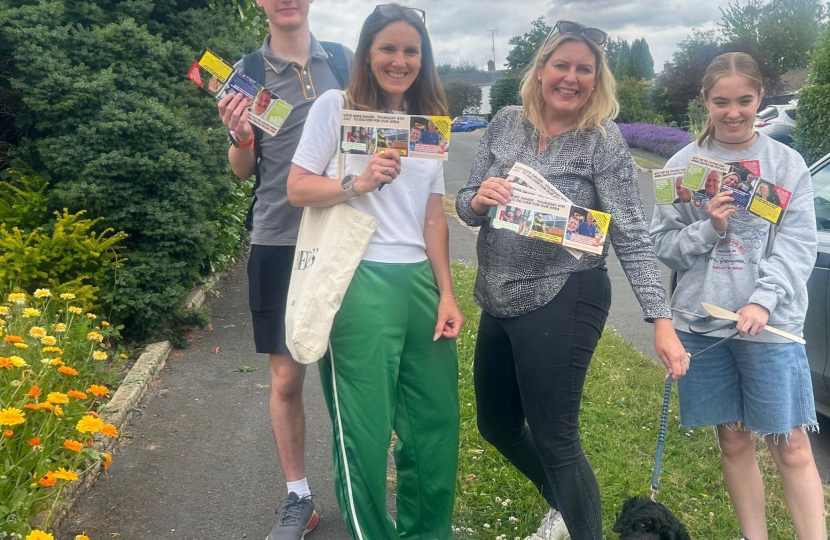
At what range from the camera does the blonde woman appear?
247 centimetres

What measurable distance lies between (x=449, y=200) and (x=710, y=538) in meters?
14.5

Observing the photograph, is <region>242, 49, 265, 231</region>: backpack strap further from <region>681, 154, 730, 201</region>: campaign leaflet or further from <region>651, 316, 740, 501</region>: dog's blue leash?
<region>651, 316, 740, 501</region>: dog's blue leash

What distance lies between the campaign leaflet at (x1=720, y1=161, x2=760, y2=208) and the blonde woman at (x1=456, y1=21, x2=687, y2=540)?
15.5 inches

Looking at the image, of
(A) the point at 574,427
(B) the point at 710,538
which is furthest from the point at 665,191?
(B) the point at 710,538

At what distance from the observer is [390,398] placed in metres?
2.53

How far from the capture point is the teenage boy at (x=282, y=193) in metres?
2.96

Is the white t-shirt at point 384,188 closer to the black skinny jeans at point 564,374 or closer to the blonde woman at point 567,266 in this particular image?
the blonde woman at point 567,266

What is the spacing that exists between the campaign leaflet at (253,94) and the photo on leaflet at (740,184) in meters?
1.63

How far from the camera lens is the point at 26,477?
2.90 metres

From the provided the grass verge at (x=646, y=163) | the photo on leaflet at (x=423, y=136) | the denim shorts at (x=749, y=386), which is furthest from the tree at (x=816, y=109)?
the photo on leaflet at (x=423, y=136)

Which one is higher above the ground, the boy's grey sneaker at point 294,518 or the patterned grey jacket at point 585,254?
the patterned grey jacket at point 585,254

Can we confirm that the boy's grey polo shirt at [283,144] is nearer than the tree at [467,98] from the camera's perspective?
Yes

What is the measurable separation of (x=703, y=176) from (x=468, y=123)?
52473 mm

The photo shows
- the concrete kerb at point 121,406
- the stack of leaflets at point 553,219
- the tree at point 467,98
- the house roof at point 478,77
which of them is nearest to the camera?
the stack of leaflets at point 553,219
